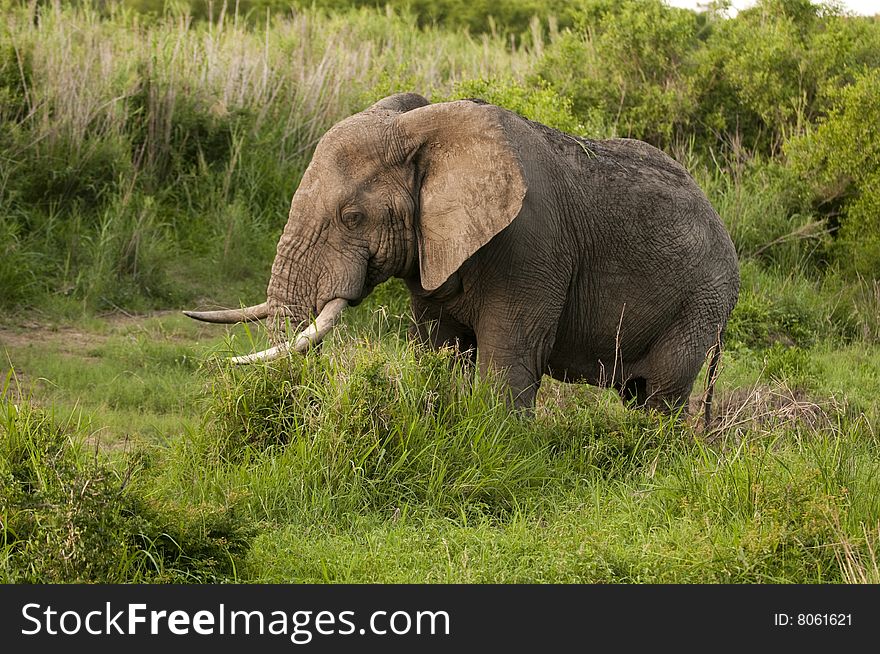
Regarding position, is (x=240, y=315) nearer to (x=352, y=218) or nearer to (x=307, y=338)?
(x=307, y=338)

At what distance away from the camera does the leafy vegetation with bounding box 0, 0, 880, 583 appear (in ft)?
16.7

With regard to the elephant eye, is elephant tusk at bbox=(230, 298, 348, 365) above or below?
below

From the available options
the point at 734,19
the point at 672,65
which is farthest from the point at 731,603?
the point at 734,19

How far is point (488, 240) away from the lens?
20.7 feet

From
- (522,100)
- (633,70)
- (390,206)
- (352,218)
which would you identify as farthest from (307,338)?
(633,70)

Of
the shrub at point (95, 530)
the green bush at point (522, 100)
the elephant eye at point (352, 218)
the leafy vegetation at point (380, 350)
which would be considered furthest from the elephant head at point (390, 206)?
the green bush at point (522, 100)

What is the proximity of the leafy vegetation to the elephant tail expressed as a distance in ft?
0.47

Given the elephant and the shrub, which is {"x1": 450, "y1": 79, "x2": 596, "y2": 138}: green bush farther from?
the shrub

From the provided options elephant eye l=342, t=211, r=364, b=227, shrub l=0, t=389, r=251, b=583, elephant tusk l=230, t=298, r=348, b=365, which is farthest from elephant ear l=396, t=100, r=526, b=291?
shrub l=0, t=389, r=251, b=583

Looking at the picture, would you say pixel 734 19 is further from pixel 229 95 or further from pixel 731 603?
pixel 731 603

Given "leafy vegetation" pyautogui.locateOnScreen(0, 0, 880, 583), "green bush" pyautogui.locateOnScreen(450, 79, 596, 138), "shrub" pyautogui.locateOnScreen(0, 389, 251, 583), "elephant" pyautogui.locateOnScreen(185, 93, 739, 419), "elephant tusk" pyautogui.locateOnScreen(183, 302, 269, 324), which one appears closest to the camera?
"shrub" pyautogui.locateOnScreen(0, 389, 251, 583)

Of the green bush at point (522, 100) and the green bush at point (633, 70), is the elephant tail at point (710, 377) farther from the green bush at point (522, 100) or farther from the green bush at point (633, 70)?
the green bush at point (633, 70)

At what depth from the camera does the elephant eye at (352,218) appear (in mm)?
6406

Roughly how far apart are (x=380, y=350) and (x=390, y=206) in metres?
0.72
